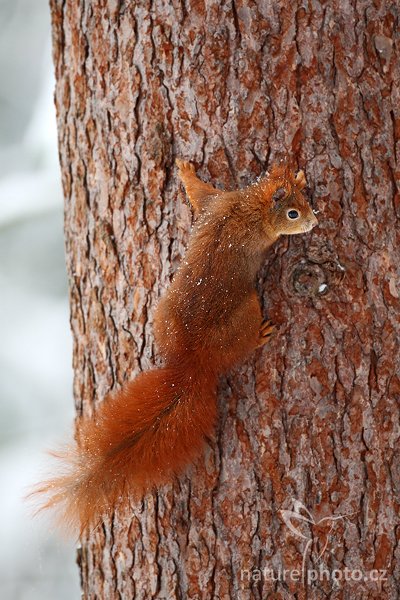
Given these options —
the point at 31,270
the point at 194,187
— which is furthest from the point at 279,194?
the point at 31,270

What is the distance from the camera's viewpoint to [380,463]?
1.64 meters

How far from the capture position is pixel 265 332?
5.30 feet

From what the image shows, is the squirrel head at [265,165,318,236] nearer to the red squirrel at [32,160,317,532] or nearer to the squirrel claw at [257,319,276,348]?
the red squirrel at [32,160,317,532]

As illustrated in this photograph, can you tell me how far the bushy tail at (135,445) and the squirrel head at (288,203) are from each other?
36 centimetres

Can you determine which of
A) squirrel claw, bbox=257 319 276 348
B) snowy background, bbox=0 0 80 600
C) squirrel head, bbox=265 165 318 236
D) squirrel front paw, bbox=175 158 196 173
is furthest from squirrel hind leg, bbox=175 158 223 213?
snowy background, bbox=0 0 80 600

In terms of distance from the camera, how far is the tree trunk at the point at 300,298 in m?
1.63

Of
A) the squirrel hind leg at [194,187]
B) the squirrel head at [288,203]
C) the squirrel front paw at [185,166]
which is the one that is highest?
the squirrel front paw at [185,166]

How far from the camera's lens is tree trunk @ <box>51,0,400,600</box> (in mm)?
1626

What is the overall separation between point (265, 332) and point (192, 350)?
16cm

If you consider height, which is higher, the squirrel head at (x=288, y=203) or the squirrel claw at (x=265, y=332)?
the squirrel head at (x=288, y=203)

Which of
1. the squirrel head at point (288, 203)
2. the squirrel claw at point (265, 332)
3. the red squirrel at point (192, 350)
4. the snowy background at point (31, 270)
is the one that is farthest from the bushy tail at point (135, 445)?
the snowy background at point (31, 270)

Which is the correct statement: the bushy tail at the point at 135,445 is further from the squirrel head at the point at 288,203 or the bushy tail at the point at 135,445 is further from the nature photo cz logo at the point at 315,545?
the squirrel head at the point at 288,203

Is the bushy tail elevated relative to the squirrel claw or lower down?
lower down

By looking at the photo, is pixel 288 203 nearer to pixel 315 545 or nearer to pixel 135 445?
pixel 135 445
